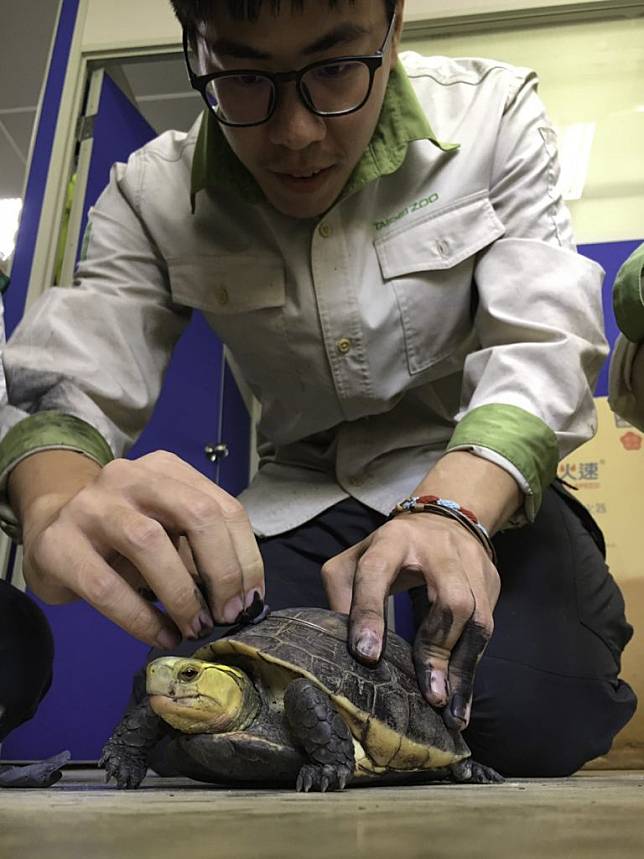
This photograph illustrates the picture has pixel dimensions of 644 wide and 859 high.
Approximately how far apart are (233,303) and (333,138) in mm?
253

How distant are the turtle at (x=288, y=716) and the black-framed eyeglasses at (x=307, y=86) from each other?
0.45 m

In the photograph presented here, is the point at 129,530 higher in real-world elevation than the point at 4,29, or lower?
lower

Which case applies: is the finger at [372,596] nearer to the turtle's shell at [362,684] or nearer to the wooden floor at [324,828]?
the turtle's shell at [362,684]

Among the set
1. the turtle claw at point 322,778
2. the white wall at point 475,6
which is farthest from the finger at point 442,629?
the white wall at point 475,6

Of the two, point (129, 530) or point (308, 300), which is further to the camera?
point (308, 300)

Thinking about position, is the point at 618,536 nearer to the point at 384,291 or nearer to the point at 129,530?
the point at 384,291

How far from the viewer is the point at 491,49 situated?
1.84 meters

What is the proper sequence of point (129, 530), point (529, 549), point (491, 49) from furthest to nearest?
1. point (491, 49)
2. point (529, 549)
3. point (129, 530)

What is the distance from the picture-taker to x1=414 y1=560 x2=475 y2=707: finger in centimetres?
59

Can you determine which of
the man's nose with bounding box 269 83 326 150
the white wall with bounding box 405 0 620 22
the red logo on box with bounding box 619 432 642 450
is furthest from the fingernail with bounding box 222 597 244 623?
the white wall with bounding box 405 0 620 22

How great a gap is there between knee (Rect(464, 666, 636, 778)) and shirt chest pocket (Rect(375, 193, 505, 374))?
14.5 inches

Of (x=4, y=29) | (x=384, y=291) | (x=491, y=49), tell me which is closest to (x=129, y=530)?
(x=384, y=291)

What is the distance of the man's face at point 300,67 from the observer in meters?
0.69

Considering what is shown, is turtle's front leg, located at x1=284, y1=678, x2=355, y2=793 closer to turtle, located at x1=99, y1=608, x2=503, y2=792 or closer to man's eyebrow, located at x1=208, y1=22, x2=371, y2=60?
turtle, located at x1=99, y1=608, x2=503, y2=792
